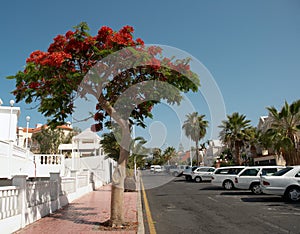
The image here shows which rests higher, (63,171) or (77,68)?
(77,68)

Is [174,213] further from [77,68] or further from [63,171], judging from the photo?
[63,171]

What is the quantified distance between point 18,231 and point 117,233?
101 inches

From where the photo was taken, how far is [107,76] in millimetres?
8648

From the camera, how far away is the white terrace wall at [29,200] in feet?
24.8

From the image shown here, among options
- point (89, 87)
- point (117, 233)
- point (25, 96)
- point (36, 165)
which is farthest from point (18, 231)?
point (36, 165)

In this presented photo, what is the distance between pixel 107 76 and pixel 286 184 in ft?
31.8

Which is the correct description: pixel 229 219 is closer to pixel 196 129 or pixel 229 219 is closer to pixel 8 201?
pixel 8 201

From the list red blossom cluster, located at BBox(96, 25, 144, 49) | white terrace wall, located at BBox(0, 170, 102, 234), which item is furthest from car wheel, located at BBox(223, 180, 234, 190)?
red blossom cluster, located at BBox(96, 25, 144, 49)

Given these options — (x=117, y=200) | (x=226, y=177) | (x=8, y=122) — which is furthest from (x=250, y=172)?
(x=8, y=122)

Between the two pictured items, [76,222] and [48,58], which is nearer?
[48,58]

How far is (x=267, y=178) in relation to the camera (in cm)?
1410

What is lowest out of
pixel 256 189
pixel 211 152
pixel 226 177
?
pixel 256 189

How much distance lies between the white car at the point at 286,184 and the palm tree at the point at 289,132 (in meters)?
15.5

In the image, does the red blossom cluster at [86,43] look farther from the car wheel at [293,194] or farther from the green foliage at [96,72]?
the car wheel at [293,194]
